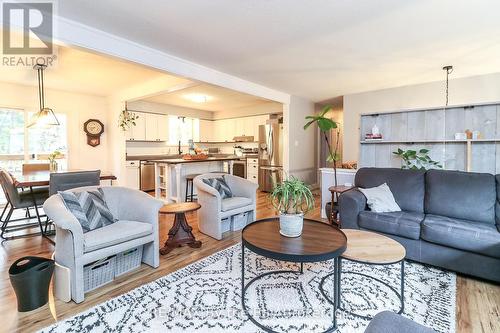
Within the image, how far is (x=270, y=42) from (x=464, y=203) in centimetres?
278

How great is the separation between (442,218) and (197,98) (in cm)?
563

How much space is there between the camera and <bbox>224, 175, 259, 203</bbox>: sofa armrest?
3.71 metres

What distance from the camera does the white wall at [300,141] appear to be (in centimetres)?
574

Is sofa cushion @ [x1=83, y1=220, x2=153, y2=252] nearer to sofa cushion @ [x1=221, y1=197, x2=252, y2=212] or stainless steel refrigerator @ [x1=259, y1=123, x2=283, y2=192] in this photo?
sofa cushion @ [x1=221, y1=197, x2=252, y2=212]

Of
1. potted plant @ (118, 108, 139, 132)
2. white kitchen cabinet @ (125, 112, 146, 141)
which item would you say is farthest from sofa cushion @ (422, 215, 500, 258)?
white kitchen cabinet @ (125, 112, 146, 141)

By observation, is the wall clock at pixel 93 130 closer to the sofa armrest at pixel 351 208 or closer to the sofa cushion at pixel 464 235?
the sofa armrest at pixel 351 208

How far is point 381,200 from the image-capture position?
9.41ft

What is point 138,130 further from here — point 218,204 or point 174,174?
point 218,204

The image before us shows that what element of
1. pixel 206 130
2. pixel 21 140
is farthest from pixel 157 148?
pixel 21 140

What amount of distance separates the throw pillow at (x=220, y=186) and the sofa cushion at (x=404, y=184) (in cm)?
189

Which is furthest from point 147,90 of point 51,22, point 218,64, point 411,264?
point 411,264

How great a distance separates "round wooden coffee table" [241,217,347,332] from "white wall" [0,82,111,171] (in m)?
5.76

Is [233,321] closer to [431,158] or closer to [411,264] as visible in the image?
[411,264]

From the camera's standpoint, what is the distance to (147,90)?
4.91 meters
